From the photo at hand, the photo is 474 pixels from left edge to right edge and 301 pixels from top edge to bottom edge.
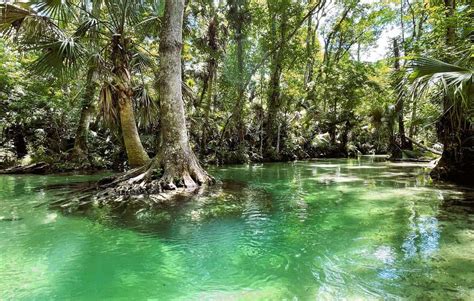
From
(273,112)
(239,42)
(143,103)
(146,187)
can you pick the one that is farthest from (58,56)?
(273,112)

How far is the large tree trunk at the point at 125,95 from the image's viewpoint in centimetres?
883

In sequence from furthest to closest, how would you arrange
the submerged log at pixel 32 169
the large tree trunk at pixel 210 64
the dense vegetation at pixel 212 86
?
the large tree trunk at pixel 210 64 < the submerged log at pixel 32 169 < the dense vegetation at pixel 212 86

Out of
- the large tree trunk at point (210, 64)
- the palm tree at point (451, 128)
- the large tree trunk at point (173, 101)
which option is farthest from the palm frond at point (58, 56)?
the large tree trunk at point (210, 64)

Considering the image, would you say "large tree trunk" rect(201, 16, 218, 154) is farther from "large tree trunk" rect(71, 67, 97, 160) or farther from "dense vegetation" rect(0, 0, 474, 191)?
"large tree trunk" rect(71, 67, 97, 160)

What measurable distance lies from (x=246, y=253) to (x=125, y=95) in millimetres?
6914

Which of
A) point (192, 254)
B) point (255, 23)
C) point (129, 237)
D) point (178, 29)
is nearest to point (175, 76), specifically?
point (178, 29)

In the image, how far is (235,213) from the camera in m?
5.70

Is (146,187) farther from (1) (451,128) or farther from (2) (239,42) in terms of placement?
(2) (239,42)

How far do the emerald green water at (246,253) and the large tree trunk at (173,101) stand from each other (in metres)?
2.33

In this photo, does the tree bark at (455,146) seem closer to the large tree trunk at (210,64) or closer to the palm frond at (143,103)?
the palm frond at (143,103)

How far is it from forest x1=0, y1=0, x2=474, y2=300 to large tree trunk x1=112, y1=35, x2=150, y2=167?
4 cm

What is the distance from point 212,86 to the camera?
62.2 feet

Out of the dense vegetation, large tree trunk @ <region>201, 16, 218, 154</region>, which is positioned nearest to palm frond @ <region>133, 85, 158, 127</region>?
the dense vegetation

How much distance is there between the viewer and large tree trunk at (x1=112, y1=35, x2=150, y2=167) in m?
8.83
